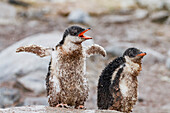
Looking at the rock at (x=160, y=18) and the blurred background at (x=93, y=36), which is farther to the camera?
the rock at (x=160, y=18)

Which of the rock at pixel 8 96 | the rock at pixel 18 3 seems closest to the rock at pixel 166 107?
the rock at pixel 8 96

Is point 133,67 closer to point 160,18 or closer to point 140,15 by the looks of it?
point 160,18

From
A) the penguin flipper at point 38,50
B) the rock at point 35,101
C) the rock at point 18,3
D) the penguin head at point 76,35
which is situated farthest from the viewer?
the rock at point 18,3

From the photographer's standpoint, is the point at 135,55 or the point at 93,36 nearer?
the point at 135,55

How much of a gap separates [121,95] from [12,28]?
385 inches

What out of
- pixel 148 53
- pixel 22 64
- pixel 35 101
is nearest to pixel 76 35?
pixel 35 101

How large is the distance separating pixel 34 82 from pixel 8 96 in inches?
27.6

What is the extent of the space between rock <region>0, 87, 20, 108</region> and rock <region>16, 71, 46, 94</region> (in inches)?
10.7

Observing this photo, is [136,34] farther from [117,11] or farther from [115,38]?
[117,11]

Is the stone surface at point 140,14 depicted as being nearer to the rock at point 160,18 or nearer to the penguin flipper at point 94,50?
the rock at point 160,18

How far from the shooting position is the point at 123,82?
299cm

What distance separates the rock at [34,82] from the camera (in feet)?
21.6

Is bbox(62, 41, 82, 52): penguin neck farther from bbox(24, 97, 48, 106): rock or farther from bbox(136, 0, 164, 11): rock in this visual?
bbox(136, 0, 164, 11): rock

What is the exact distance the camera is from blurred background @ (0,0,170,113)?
6625 mm
